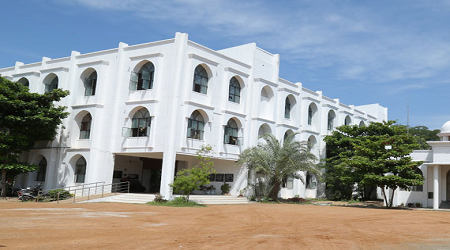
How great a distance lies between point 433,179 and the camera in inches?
1175

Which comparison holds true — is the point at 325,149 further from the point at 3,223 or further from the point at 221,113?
the point at 3,223

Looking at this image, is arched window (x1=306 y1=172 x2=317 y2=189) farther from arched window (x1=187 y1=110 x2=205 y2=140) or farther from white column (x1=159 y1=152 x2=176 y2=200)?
white column (x1=159 y1=152 x2=176 y2=200)

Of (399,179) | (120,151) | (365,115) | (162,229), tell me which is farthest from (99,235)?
(365,115)

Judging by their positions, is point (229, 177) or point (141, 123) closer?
point (141, 123)

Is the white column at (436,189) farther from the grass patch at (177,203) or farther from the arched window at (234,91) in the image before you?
the grass patch at (177,203)

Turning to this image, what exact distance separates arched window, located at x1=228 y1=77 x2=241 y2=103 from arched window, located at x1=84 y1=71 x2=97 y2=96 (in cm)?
1000

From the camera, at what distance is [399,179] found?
25406 mm

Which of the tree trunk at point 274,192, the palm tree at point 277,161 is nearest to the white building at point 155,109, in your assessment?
the palm tree at point 277,161

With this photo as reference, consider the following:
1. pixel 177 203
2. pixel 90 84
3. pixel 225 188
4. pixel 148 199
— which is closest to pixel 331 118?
pixel 225 188

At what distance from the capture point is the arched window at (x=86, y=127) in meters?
29.7

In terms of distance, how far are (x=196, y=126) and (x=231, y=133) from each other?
11.3 ft

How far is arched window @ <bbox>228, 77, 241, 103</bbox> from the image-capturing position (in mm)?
30808

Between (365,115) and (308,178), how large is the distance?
1365 centimetres

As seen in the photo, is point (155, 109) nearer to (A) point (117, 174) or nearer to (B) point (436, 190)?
(A) point (117, 174)
